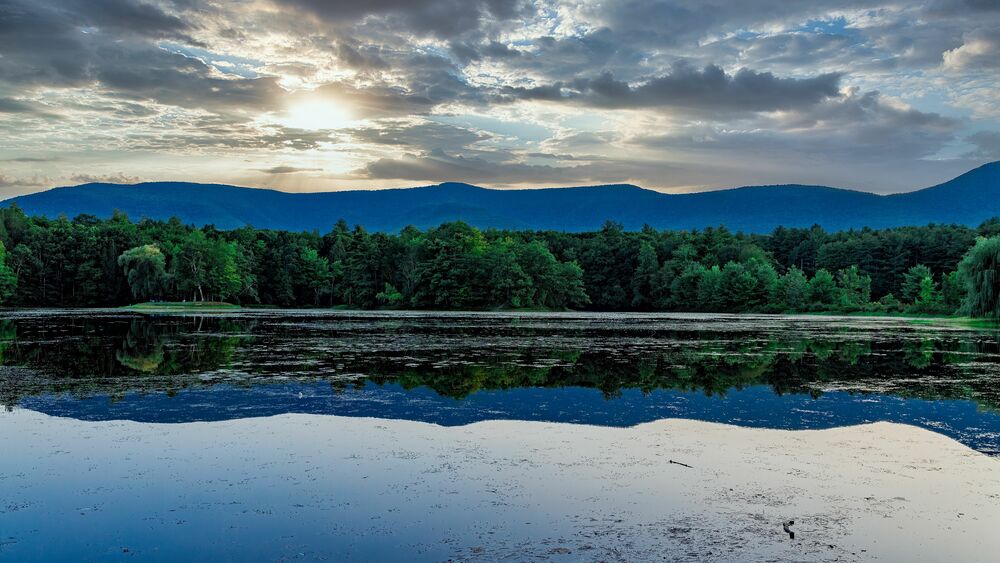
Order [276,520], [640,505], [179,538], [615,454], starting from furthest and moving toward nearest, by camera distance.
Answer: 1. [615,454]
2. [640,505]
3. [276,520]
4. [179,538]

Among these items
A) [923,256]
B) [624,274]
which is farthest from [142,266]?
[923,256]

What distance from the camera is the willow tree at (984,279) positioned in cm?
4941

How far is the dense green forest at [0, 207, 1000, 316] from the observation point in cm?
9681

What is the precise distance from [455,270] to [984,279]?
60.7 meters

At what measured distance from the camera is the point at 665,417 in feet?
47.6

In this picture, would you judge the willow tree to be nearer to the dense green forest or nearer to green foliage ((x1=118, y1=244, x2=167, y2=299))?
the dense green forest

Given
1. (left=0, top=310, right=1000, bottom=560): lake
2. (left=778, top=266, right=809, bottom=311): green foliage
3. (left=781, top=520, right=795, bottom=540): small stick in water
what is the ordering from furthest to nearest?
1. (left=778, top=266, right=809, bottom=311): green foliage
2. (left=781, top=520, right=795, bottom=540): small stick in water
3. (left=0, top=310, right=1000, bottom=560): lake

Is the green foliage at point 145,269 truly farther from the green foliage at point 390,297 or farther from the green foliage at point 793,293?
the green foliage at point 793,293

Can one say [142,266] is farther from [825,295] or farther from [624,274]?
[825,295]

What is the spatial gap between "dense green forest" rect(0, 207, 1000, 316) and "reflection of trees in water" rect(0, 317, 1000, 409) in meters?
56.2

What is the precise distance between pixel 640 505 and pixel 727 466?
257cm

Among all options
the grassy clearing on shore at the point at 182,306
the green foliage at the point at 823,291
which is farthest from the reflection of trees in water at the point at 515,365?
the green foliage at the point at 823,291

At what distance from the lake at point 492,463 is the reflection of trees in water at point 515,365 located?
8.6 inches

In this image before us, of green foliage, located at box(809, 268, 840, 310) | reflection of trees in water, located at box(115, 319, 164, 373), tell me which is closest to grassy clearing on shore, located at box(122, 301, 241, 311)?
reflection of trees in water, located at box(115, 319, 164, 373)
